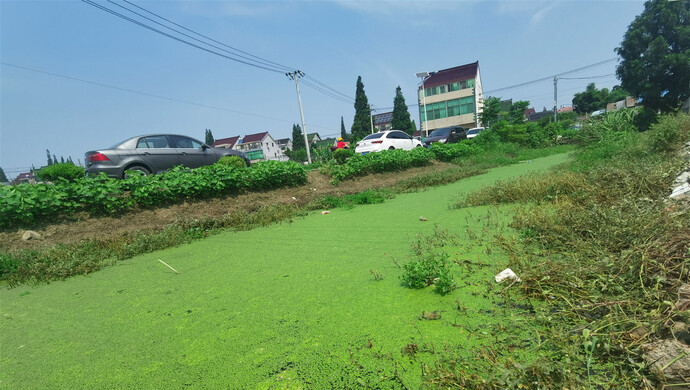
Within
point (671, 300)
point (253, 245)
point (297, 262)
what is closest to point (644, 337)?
point (671, 300)

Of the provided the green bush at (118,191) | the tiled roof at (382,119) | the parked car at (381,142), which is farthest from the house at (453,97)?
the green bush at (118,191)

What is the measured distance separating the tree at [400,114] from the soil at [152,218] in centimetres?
3498

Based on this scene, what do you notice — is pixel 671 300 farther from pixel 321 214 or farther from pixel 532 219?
pixel 321 214

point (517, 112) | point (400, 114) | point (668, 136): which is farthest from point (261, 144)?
point (668, 136)

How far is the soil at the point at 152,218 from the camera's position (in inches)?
155

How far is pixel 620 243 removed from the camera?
6.36 feet

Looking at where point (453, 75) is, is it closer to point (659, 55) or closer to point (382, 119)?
point (659, 55)

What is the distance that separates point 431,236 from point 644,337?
198 centimetres

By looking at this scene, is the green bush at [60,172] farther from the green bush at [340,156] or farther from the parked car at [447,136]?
the parked car at [447,136]

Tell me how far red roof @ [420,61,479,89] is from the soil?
32.3 m

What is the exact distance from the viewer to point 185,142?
280 inches

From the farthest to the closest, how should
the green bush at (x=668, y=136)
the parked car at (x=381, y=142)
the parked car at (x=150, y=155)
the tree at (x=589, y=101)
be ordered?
the tree at (x=589, y=101) < the parked car at (x=381, y=142) < the parked car at (x=150, y=155) < the green bush at (x=668, y=136)

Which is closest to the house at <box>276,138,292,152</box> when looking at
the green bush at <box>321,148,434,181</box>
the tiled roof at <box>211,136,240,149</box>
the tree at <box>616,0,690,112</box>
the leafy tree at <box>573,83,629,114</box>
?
the tiled roof at <box>211,136,240,149</box>

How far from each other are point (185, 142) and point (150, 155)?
3.06 feet
